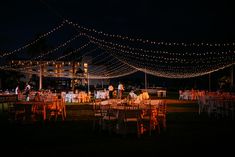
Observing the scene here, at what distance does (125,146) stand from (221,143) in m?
2.21

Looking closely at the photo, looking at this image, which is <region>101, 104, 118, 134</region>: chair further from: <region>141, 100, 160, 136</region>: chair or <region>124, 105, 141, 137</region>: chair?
<region>141, 100, 160, 136</region>: chair

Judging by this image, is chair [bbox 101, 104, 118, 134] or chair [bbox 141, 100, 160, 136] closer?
chair [bbox 141, 100, 160, 136]

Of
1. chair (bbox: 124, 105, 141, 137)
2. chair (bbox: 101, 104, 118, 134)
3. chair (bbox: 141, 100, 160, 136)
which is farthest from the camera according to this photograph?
chair (bbox: 101, 104, 118, 134)

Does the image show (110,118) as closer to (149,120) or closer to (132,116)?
(132,116)

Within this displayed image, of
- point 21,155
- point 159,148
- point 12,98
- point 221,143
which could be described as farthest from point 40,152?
point 12,98

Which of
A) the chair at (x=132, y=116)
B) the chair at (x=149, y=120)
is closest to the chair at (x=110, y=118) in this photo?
the chair at (x=132, y=116)

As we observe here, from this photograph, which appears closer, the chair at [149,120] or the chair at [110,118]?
the chair at [149,120]

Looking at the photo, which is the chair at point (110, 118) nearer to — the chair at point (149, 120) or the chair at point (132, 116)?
the chair at point (132, 116)

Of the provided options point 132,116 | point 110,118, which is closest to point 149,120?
point 132,116

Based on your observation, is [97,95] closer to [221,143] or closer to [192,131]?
[192,131]

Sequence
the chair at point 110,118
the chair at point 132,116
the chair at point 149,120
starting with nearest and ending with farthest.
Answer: the chair at point 132,116, the chair at point 149,120, the chair at point 110,118

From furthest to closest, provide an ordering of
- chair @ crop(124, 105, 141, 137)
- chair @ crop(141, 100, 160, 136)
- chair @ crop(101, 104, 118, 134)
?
chair @ crop(101, 104, 118, 134) < chair @ crop(141, 100, 160, 136) < chair @ crop(124, 105, 141, 137)

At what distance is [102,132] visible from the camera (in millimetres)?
10234

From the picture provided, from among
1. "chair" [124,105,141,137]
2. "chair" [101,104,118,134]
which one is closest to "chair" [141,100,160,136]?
"chair" [124,105,141,137]
